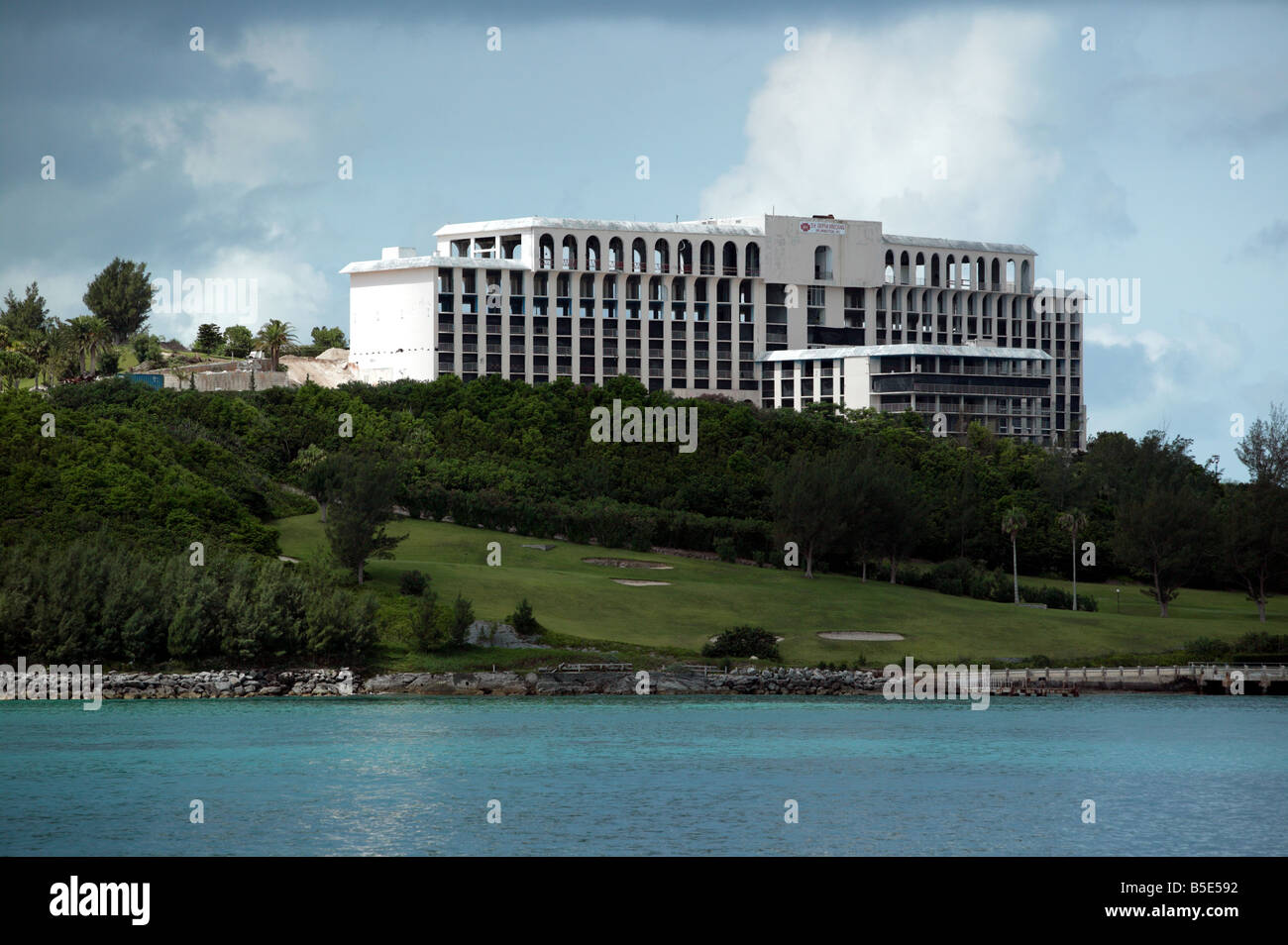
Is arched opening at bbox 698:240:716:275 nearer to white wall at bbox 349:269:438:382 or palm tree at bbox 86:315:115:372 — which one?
white wall at bbox 349:269:438:382

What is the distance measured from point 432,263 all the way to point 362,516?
7565 cm

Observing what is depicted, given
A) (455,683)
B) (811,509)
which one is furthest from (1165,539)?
(455,683)

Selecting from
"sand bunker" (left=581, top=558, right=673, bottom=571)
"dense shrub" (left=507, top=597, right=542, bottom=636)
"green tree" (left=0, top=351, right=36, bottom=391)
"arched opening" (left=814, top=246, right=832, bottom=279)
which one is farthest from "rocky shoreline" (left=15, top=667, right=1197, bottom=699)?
"arched opening" (left=814, top=246, right=832, bottom=279)

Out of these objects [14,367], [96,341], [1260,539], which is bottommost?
[1260,539]

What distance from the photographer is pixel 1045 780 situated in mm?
50812

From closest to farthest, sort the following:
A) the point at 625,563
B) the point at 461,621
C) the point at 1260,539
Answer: the point at 461,621
the point at 1260,539
the point at 625,563

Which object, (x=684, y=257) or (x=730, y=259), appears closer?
(x=684, y=257)

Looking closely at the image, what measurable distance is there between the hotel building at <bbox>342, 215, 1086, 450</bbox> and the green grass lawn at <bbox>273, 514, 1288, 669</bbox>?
5867 cm

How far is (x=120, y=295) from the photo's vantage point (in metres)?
188

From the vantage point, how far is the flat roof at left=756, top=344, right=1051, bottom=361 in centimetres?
16450

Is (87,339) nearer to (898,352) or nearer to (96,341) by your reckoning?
(96,341)

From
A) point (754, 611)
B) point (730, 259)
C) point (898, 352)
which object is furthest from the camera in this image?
point (730, 259)
